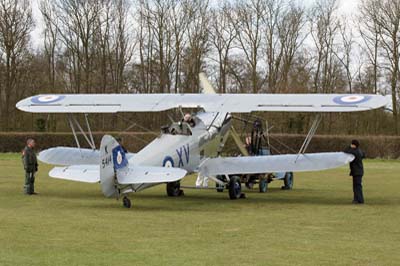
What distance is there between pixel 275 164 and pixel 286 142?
88.4ft

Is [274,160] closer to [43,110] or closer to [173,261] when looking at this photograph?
[43,110]

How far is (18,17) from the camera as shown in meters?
53.9

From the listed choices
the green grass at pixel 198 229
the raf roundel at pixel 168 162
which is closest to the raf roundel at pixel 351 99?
the green grass at pixel 198 229

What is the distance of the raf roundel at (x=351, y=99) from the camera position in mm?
15188

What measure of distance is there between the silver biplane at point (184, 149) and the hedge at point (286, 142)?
76.6 feet

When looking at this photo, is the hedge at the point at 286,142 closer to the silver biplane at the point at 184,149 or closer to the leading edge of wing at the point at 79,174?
the silver biplane at the point at 184,149

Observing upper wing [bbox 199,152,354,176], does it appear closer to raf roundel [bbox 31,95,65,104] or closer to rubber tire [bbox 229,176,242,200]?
rubber tire [bbox 229,176,242,200]

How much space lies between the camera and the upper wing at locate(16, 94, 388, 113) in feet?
49.9

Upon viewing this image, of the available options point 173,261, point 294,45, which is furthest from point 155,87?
point 173,261

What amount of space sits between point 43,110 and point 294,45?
3824 cm

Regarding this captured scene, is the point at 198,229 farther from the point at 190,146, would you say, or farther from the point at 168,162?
the point at 190,146

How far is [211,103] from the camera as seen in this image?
16453mm

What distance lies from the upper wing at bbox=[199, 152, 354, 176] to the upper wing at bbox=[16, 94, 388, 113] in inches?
49.1

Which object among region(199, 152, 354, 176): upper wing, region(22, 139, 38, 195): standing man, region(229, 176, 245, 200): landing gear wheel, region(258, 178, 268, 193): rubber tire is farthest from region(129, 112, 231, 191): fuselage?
region(22, 139, 38, 195): standing man
